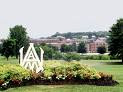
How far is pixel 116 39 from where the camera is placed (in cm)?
6575

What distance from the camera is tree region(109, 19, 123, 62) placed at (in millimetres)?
65562

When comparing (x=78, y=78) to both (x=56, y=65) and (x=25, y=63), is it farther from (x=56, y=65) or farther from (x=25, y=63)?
(x=25, y=63)

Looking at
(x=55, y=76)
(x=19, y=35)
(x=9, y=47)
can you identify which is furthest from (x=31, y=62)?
(x=19, y=35)

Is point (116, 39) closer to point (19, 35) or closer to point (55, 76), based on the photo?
point (19, 35)

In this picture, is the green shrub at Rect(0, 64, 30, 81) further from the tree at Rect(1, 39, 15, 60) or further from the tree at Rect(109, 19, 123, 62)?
the tree at Rect(1, 39, 15, 60)

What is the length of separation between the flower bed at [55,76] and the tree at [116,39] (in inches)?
1808

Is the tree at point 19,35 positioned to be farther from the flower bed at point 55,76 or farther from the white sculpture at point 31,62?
the flower bed at point 55,76

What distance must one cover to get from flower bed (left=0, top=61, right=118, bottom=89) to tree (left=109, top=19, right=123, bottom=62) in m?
45.9

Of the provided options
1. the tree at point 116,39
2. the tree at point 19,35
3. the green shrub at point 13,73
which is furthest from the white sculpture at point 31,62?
the tree at point 19,35

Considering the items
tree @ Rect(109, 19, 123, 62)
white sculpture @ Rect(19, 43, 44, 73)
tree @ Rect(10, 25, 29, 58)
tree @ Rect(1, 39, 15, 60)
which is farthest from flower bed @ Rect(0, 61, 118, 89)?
tree @ Rect(10, 25, 29, 58)

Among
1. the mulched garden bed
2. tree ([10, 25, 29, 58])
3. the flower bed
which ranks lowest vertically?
the mulched garden bed

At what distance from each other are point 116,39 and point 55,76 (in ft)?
156

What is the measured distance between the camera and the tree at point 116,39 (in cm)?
6556

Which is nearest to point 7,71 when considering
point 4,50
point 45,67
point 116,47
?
point 45,67
